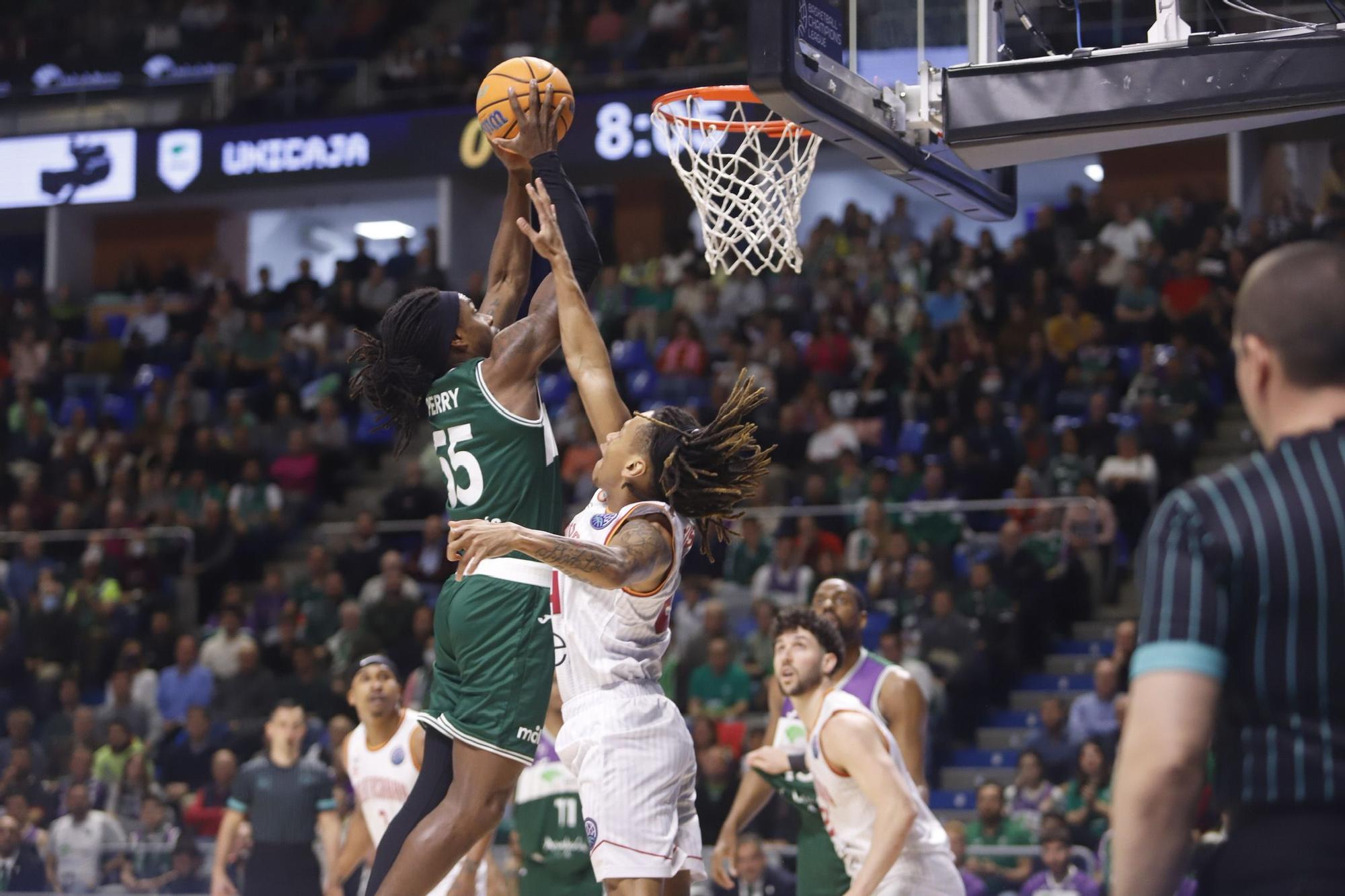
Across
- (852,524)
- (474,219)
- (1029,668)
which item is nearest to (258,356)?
(474,219)

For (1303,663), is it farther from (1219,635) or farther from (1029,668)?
(1029,668)

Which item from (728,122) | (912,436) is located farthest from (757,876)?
(912,436)

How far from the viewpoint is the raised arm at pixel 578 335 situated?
464 cm

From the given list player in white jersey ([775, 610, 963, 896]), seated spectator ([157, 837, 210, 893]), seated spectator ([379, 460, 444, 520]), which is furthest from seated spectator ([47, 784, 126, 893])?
player in white jersey ([775, 610, 963, 896])

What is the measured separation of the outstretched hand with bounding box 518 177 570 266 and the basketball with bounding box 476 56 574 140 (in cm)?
33

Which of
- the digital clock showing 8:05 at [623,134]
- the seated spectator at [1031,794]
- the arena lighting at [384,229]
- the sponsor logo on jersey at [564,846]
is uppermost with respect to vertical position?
the arena lighting at [384,229]

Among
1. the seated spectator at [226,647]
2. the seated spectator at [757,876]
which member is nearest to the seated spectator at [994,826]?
the seated spectator at [757,876]

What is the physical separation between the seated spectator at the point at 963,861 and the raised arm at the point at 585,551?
4871mm

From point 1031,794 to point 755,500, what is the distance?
4.01m

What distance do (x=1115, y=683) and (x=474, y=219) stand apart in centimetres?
1022

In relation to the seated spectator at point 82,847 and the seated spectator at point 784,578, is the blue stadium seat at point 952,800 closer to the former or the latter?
the seated spectator at point 784,578

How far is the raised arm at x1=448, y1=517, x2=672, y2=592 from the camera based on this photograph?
3.89 m

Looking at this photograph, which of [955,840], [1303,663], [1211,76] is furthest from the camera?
[955,840]

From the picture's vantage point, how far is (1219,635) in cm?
228
